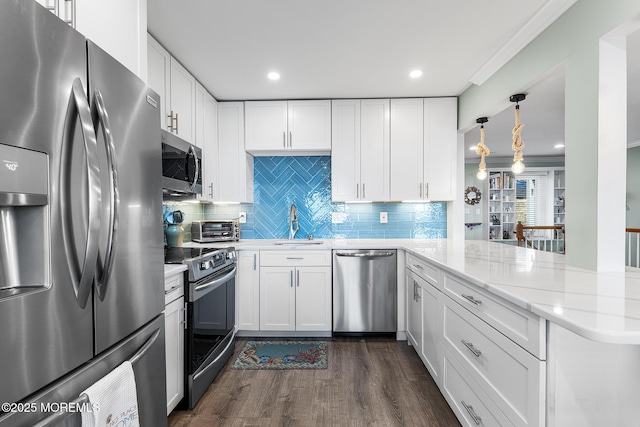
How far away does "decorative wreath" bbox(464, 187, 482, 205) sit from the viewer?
7020mm

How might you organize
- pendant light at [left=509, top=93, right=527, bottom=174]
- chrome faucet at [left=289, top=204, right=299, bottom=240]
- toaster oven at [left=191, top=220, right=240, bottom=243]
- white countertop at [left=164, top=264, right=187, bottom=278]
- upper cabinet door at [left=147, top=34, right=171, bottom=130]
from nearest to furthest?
white countertop at [left=164, top=264, right=187, bottom=278], upper cabinet door at [left=147, top=34, right=171, bottom=130], pendant light at [left=509, top=93, right=527, bottom=174], toaster oven at [left=191, top=220, right=240, bottom=243], chrome faucet at [left=289, top=204, right=299, bottom=240]

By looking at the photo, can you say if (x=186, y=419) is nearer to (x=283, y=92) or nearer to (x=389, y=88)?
(x=283, y=92)

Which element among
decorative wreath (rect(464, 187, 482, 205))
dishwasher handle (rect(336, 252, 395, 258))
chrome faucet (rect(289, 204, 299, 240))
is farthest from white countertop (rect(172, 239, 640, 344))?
decorative wreath (rect(464, 187, 482, 205))

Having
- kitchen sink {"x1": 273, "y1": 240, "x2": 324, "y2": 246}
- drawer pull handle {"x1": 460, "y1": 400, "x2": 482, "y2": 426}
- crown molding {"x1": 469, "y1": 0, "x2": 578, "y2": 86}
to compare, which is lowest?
drawer pull handle {"x1": 460, "y1": 400, "x2": 482, "y2": 426}

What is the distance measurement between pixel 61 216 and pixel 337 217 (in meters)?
2.91

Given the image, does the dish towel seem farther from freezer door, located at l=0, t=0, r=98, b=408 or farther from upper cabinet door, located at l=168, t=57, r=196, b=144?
upper cabinet door, located at l=168, t=57, r=196, b=144

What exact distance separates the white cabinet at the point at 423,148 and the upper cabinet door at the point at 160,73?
216 cm

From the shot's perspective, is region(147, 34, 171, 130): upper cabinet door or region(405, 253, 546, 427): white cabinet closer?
region(405, 253, 546, 427): white cabinet

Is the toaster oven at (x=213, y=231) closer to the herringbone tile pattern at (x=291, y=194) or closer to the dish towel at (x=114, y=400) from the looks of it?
the herringbone tile pattern at (x=291, y=194)

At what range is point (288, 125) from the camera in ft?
10.7

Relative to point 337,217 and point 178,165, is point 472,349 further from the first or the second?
point 337,217

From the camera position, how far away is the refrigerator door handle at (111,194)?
2.97 ft

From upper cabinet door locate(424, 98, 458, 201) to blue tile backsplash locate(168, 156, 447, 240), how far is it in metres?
0.34

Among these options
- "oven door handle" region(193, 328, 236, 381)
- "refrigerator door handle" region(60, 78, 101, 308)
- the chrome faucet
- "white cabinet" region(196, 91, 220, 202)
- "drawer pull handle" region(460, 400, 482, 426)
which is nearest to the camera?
"refrigerator door handle" region(60, 78, 101, 308)
